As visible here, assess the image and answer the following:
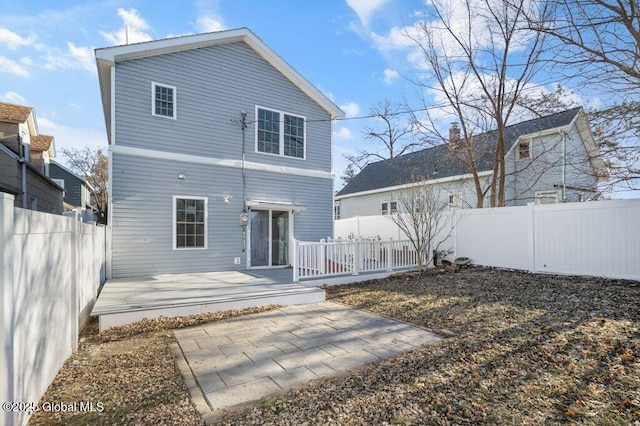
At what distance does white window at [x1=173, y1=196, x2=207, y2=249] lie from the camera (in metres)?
8.80

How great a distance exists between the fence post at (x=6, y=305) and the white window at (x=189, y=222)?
687 cm

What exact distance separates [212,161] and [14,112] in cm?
923

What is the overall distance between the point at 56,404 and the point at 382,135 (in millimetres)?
23528

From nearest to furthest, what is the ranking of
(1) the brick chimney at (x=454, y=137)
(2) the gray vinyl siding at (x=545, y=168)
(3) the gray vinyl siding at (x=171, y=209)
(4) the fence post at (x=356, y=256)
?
1. (3) the gray vinyl siding at (x=171, y=209)
2. (4) the fence post at (x=356, y=256)
3. (1) the brick chimney at (x=454, y=137)
4. (2) the gray vinyl siding at (x=545, y=168)

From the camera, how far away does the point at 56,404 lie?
112 inches

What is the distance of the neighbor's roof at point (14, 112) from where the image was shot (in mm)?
11500

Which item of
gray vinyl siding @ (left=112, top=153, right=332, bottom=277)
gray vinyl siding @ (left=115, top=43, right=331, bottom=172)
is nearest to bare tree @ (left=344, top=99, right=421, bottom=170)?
gray vinyl siding @ (left=115, top=43, right=331, bottom=172)

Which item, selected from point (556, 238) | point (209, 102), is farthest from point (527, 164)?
point (209, 102)

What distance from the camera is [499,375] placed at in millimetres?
3189

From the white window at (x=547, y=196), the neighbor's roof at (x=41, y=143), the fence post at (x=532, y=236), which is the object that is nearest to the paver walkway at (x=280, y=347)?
the fence post at (x=532, y=236)

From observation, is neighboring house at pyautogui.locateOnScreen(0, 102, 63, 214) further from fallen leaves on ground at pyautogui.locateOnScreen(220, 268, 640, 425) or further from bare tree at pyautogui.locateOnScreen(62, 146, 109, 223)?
bare tree at pyautogui.locateOnScreen(62, 146, 109, 223)

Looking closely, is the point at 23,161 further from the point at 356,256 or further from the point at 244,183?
the point at 356,256

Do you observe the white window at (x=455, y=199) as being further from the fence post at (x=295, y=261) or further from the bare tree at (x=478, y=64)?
the fence post at (x=295, y=261)

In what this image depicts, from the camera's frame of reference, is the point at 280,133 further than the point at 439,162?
No
